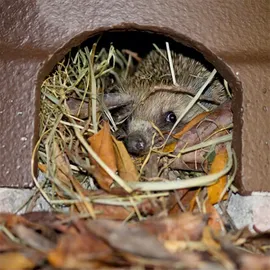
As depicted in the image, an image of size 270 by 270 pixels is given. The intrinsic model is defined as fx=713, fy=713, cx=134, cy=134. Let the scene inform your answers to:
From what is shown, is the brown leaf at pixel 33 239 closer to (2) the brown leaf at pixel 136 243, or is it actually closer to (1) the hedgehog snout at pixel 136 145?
(2) the brown leaf at pixel 136 243

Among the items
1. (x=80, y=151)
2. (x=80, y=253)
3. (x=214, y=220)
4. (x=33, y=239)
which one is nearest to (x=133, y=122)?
(x=80, y=151)

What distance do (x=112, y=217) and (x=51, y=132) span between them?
0.60m

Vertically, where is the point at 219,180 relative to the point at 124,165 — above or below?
below

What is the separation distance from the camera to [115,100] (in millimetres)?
3811

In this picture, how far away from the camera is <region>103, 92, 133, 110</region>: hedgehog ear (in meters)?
3.76

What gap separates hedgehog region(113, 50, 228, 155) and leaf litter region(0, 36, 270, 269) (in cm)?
9

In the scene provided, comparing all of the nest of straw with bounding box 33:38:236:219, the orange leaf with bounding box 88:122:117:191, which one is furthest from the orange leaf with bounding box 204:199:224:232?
the orange leaf with bounding box 88:122:117:191

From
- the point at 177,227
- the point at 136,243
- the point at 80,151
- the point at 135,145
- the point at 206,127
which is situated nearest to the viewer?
the point at 136,243

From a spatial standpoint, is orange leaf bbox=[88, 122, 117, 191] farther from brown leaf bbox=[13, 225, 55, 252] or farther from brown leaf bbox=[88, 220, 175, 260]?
brown leaf bbox=[88, 220, 175, 260]

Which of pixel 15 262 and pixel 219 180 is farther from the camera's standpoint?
pixel 219 180

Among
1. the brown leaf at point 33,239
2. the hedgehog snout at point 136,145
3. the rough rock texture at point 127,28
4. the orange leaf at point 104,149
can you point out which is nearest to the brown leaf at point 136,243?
the brown leaf at point 33,239

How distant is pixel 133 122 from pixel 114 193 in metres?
1.02

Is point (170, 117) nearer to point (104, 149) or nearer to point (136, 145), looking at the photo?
point (136, 145)

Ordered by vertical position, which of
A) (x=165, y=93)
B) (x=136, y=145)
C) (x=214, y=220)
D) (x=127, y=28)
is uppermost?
(x=127, y=28)
